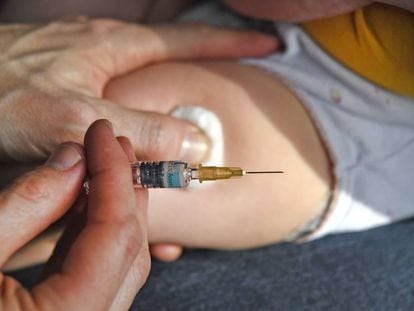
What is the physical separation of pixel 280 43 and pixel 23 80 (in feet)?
1.55

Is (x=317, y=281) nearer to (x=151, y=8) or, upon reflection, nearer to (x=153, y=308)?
(x=153, y=308)

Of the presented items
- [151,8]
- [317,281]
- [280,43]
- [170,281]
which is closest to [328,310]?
[317,281]

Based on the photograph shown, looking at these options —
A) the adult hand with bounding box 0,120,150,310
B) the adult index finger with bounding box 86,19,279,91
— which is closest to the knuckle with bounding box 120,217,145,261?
the adult hand with bounding box 0,120,150,310

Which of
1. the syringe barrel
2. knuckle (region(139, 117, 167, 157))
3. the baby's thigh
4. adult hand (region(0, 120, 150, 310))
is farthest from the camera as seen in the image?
the baby's thigh

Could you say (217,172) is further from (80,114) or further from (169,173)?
(80,114)

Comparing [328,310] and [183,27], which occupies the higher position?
[183,27]

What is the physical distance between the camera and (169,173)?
0.70 m

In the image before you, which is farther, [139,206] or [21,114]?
[21,114]

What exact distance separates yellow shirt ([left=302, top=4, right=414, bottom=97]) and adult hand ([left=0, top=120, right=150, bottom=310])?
0.44 meters

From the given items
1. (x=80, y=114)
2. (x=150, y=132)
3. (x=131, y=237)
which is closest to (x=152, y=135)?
(x=150, y=132)

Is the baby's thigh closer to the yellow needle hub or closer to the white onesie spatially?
the white onesie

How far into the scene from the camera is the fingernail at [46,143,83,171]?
2.06ft

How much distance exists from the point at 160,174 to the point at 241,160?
9.9 inches

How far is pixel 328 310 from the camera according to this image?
88cm
